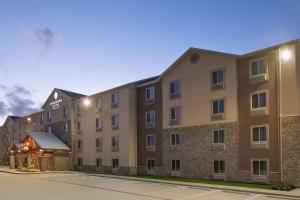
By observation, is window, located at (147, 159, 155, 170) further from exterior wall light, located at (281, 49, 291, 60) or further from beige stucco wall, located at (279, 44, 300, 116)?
exterior wall light, located at (281, 49, 291, 60)

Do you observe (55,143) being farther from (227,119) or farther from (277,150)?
(277,150)

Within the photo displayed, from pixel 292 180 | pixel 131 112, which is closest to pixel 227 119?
pixel 292 180

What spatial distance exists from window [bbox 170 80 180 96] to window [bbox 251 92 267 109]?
30.1 ft

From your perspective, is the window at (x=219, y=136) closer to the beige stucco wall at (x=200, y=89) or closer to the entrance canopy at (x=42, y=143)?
the beige stucco wall at (x=200, y=89)

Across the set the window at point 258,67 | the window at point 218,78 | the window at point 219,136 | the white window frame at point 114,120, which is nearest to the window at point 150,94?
the white window frame at point 114,120

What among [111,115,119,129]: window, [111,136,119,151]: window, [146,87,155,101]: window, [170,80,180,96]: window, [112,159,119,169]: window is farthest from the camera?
[111,115,119,129]: window

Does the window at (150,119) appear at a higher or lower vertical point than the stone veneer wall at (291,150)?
higher

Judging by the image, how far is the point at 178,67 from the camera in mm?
37500

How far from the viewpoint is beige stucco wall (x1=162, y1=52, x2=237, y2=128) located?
32.0 meters

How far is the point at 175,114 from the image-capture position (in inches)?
1485

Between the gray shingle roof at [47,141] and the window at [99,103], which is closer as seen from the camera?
the window at [99,103]

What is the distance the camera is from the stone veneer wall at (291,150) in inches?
1050

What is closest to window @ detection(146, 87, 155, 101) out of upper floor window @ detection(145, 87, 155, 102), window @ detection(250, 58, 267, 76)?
upper floor window @ detection(145, 87, 155, 102)

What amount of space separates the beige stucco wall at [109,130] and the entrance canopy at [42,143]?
3.26m
